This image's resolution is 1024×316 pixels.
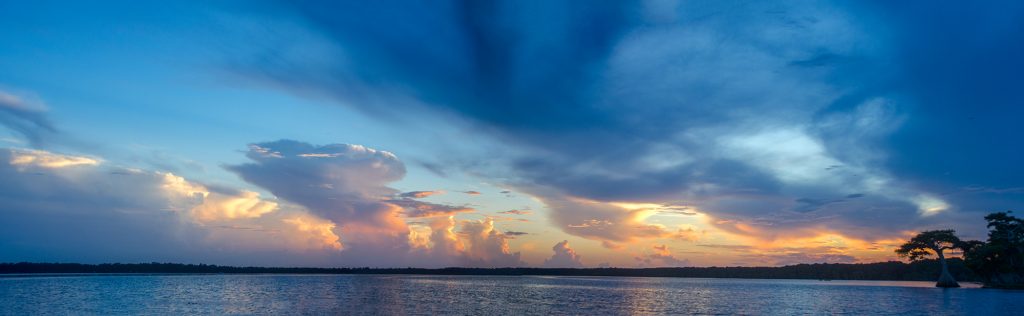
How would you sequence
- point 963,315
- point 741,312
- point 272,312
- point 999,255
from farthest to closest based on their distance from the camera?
1. point 999,255
2. point 741,312
3. point 272,312
4. point 963,315

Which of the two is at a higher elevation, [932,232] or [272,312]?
[932,232]

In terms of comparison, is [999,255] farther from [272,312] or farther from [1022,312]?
[272,312]

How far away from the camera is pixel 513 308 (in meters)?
69.0

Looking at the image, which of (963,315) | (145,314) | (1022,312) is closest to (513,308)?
(145,314)

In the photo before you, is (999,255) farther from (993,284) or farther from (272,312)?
(272,312)

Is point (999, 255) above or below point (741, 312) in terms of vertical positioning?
above

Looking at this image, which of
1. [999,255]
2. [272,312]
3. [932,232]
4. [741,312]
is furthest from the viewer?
[932,232]

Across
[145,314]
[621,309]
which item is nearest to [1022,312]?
[621,309]

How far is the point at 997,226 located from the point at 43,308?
155 metres

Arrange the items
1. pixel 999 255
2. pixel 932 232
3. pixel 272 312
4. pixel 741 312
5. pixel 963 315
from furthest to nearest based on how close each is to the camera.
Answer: pixel 932 232
pixel 999 255
pixel 741 312
pixel 272 312
pixel 963 315

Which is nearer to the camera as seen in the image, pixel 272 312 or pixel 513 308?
pixel 272 312

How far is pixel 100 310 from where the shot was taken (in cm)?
6388

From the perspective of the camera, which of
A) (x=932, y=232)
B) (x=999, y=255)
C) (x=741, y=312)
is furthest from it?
(x=932, y=232)

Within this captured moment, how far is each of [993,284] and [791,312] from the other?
288 feet
